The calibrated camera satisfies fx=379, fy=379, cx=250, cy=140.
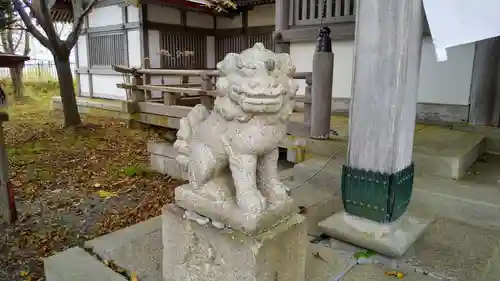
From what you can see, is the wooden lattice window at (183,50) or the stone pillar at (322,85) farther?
the wooden lattice window at (183,50)

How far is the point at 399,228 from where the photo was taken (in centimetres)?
299

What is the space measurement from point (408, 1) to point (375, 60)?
17.5 inches

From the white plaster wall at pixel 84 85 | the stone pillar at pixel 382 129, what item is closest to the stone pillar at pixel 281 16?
the stone pillar at pixel 382 129

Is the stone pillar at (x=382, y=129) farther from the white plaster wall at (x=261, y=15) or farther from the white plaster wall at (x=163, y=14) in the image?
the white plaster wall at (x=163, y=14)

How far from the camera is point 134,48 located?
1200 centimetres

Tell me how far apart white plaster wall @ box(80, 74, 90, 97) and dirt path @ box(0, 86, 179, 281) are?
383 centimetres

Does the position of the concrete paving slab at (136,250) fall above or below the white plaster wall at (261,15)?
below

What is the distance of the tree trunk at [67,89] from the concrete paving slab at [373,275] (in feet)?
30.4

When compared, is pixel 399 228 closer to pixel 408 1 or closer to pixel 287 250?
pixel 287 250

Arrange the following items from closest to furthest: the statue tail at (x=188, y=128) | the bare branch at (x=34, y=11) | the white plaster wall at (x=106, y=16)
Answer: the statue tail at (x=188, y=128)
the bare branch at (x=34, y=11)
the white plaster wall at (x=106, y=16)

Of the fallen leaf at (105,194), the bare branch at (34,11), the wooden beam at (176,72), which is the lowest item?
the fallen leaf at (105,194)

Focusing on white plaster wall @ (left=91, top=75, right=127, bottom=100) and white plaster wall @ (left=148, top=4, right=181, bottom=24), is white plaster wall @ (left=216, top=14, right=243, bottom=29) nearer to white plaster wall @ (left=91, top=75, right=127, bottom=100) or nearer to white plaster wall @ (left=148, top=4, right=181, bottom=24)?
white plaster wall @ (left=148, top=4, right=181, bottom=24)

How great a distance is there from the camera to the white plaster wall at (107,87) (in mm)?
12719

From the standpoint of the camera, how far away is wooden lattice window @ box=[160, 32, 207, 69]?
39.5 ft
